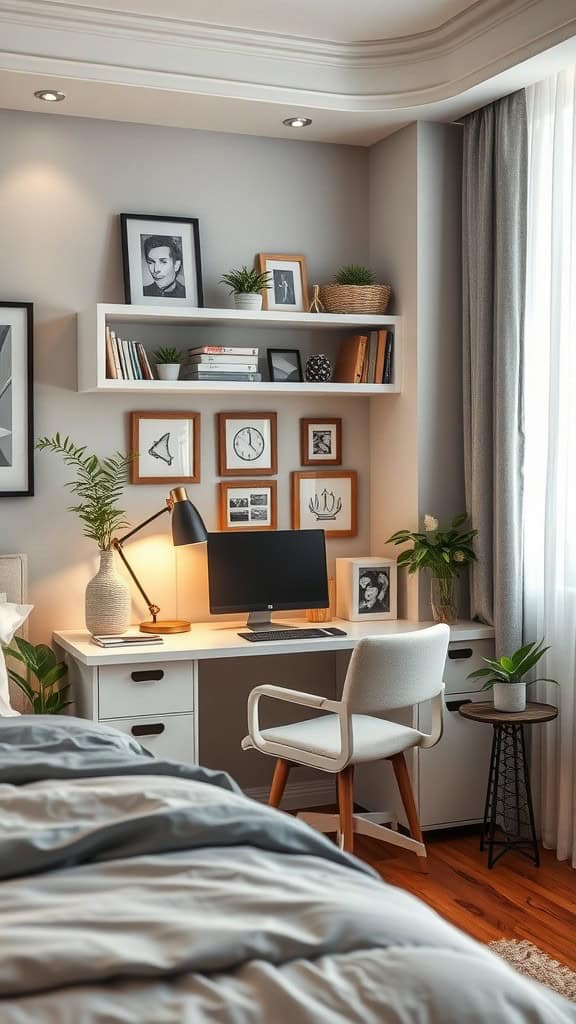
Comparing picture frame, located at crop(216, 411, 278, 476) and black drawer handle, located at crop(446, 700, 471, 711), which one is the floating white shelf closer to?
picture frame, located at crop(216, 411, 278, 476)

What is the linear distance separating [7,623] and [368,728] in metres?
1.22

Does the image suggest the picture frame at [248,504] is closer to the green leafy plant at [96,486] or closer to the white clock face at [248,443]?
the white clock face at [248,443]

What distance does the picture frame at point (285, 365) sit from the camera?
422cm

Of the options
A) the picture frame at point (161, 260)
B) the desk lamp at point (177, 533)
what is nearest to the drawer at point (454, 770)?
the desk lamp at point (177, 533)

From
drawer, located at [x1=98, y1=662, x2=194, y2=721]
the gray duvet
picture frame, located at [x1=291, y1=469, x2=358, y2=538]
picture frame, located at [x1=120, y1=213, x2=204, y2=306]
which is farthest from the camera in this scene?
picture frame, located at [x1=291, y1=469, x2=358, y2=538]

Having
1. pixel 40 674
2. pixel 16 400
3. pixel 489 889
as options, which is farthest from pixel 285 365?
pixel 489 889

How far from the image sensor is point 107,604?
3752mm

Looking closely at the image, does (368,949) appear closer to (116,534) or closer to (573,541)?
(573,541)

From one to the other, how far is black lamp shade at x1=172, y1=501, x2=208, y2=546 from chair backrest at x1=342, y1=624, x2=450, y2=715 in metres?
0.79

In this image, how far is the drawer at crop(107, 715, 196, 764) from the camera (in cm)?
353

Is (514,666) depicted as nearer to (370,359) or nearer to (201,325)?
(370,359)

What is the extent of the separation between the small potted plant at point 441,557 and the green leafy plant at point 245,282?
→ 1.06 m

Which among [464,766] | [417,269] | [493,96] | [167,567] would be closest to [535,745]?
[464,766]

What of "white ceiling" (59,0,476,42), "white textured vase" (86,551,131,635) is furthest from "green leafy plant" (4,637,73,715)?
"white ceiling" (59,0,476,42)
